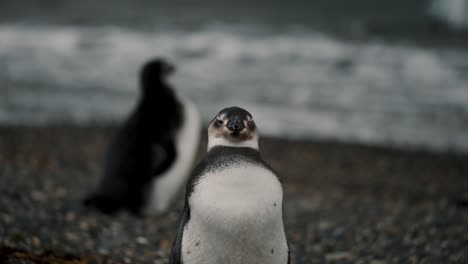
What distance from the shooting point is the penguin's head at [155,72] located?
21.0ft

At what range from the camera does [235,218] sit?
2.85 m

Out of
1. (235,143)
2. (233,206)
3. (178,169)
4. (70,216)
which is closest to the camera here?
(233,206)

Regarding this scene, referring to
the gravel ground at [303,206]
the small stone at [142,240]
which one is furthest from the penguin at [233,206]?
the small stone at [142,240]

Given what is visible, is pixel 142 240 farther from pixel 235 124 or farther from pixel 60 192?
pixel 235 124

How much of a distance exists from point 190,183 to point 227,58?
15.3 metres

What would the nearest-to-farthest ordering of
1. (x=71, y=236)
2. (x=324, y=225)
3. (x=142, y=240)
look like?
(x=71, y=236) < (x=142, y=240) < (x=324, y=225)

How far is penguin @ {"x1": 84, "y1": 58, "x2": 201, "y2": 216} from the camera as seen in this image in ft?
19.1

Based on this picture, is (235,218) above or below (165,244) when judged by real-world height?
above

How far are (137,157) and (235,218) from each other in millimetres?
3177

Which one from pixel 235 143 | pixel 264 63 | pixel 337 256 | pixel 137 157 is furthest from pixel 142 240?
pixel 264 63

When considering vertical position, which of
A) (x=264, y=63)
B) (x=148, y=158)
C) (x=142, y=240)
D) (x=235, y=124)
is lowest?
(x=142, y=240)

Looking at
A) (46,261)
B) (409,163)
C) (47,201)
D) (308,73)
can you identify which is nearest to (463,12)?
(308,73)

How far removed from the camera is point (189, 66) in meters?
17.4

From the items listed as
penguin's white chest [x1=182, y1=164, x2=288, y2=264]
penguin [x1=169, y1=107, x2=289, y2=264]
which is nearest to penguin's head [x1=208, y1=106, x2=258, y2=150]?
penguin [x1=169, y1=107, x2=289, y2=264]
